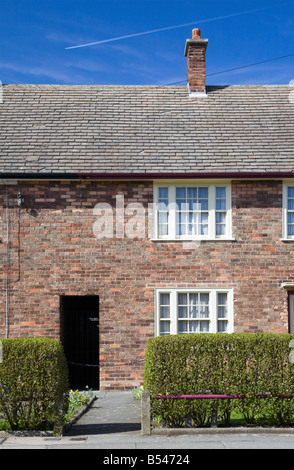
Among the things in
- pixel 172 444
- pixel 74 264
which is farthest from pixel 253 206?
pixel 172 444

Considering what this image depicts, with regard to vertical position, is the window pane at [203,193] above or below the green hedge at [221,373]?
above

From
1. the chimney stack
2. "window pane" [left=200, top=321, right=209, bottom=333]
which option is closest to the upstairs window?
"window pane" [left=200, top=321, right=209, bottom=333]

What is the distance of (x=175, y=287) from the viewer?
16.1 m

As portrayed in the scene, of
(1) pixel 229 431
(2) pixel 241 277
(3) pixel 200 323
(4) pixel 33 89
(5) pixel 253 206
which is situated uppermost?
(4) pixel 33 89

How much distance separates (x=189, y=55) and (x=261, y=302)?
9.01m

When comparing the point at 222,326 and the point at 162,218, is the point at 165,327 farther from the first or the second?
the point at 162,218

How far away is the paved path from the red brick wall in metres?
4.59

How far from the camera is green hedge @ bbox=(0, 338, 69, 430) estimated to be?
9.84 metres

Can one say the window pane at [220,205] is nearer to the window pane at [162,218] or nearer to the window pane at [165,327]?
the window pane at [162,218]

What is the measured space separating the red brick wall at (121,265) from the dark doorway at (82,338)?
102 centimetres

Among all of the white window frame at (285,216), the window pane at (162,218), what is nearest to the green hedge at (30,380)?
the window pane at (162,218)

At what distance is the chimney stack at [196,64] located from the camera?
2003cm

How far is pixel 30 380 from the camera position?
32.3 ft

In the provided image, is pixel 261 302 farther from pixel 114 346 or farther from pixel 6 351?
pixel 6 351
